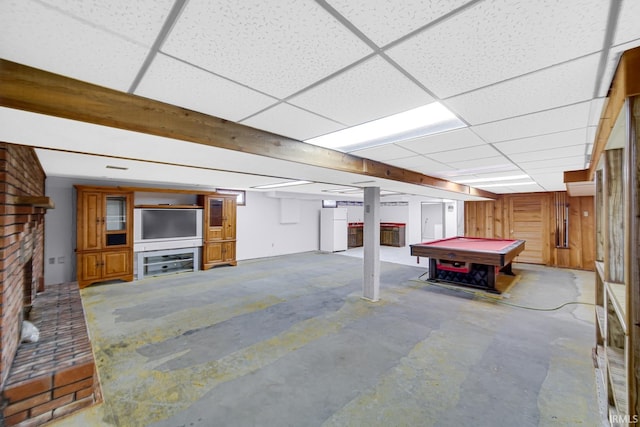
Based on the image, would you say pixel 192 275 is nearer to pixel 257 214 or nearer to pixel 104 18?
pixel 257 214

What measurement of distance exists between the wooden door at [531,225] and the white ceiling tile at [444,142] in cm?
709

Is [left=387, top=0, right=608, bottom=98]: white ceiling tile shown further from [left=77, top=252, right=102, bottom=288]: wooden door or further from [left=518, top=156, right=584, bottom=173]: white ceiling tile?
[left=77, top=252, right=102, bottom=288]: wooden door

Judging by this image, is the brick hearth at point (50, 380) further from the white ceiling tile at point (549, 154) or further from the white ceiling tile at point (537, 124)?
the white ceiling tile at point (549, 154)

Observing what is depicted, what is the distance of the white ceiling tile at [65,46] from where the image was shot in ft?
2.96

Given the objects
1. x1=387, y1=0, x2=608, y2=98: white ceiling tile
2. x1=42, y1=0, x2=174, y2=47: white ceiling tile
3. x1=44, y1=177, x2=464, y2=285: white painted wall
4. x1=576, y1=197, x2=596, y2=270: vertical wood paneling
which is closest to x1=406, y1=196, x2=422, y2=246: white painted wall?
x1=44, y1=177, x2=464, y2=285: white painted wall

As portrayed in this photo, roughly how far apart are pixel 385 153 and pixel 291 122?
1.33 meters

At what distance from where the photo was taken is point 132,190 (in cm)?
565

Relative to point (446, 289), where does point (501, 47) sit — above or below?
above

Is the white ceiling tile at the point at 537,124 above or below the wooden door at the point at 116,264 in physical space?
above

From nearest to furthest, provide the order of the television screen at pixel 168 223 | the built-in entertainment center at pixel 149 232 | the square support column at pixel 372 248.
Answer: the square support column at pixel 372 248 < the built-in entertainment center at pixel 149 232 < the television screen at pixel 168 223

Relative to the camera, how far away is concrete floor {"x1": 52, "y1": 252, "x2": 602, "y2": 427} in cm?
201

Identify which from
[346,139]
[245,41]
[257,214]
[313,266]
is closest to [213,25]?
[245,41]

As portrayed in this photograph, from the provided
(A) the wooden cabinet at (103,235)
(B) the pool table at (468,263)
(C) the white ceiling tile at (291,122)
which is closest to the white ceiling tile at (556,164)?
(B) the pool table at (468,263)

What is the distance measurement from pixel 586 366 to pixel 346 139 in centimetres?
319
